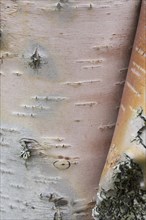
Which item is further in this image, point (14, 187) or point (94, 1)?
point (14, 187)

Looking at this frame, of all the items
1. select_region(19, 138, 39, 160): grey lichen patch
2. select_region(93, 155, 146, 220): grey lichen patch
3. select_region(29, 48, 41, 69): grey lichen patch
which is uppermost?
select_region(29, 48, 41, 69): grey lichen patch

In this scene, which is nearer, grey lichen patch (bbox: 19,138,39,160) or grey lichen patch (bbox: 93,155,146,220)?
grey lichen patch (bbox: 93,155,146,220)

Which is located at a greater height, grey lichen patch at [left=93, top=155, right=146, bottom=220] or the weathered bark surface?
the weathered bark surface

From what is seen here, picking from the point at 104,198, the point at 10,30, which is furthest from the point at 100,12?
the point at 104,198

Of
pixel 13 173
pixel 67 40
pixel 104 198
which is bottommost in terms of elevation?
pixel 104 198

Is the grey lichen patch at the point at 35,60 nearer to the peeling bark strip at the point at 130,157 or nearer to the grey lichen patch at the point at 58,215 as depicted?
the peeling bark strip at the point at 130,157

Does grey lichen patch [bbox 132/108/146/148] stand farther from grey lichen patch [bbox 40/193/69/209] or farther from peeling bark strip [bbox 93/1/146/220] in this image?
grey lichen patch [bbox 40/193/69/209]

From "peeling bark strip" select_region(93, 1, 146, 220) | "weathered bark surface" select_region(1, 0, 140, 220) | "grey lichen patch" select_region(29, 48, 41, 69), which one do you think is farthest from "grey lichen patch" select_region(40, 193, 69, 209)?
"grey lichen patch" select_region(29, 48, 41, 69)

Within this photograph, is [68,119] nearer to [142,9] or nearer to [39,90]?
[39,90]
